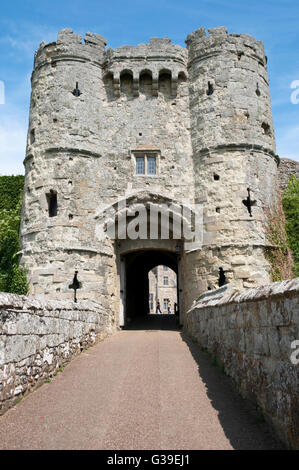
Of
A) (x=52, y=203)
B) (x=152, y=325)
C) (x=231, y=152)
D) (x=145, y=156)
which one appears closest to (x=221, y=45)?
(x=231, y=152)

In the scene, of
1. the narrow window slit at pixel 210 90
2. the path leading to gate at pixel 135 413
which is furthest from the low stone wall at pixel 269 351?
the narrow window slit at pixel 210 90

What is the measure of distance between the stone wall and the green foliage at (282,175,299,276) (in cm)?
105

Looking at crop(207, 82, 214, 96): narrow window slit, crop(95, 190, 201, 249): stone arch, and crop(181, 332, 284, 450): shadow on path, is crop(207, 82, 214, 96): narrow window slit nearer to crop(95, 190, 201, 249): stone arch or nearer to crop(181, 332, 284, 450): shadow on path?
crop(95, 190, 201, 249): stone arch

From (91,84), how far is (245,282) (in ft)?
31.3

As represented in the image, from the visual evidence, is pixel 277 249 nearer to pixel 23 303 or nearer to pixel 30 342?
pixel 30 342

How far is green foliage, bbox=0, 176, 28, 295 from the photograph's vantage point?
13.2m

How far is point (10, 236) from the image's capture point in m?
16.6

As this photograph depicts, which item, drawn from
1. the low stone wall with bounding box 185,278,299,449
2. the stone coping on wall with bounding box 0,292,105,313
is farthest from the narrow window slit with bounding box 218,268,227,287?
the low stone wall with bounding box 185,278,299,449

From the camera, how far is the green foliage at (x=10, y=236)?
43.2 ft

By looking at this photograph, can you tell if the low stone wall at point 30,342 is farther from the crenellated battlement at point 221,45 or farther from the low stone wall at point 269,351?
the crenellated battlement at point 221,45

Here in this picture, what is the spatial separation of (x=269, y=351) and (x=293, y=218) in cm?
1240

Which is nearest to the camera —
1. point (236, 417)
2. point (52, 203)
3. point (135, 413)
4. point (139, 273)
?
point (236, 417)

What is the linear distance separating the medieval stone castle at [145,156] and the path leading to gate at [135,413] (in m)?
6.77

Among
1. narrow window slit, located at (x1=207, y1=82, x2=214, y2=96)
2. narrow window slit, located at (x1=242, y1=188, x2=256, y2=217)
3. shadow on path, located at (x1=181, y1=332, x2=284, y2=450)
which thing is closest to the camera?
shadow on path, located at (x1=181, y1=332, x2=284, y2=450)
